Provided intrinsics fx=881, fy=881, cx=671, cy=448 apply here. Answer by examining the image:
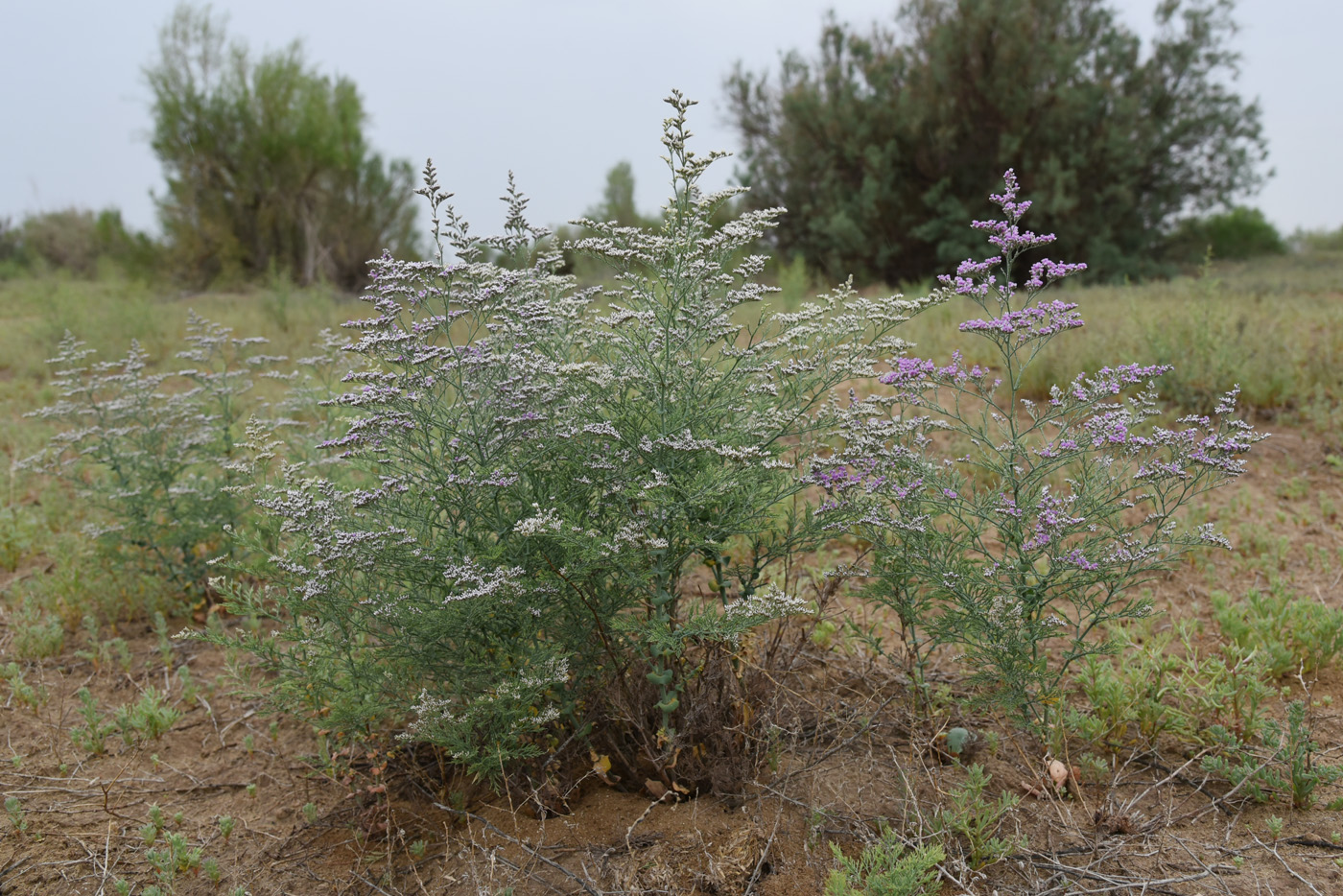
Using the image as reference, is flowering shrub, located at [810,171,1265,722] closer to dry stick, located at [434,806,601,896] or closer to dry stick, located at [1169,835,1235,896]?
dry stick, located at [1169,835,1235,896]

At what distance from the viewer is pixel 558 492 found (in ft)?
9.27

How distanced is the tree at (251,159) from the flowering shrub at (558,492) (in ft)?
64.8

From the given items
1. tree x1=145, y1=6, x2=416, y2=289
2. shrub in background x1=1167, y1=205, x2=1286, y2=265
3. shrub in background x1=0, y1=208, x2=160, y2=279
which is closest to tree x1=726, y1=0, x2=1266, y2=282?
shrub in background x1=1167, y1=205, x2=1286, y2=265

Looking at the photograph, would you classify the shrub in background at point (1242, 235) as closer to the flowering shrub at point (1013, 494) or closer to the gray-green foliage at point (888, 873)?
the flowering shrub at point (1013, 494)

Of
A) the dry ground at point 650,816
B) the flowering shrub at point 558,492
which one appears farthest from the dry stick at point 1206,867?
the flowering shrub at point 558,492

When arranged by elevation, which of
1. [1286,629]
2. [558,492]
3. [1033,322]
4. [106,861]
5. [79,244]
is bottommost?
[106,861]

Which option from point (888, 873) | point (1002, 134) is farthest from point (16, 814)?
point (1002, 134)

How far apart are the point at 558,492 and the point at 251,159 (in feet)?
72.6

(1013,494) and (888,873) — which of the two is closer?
(888,873)

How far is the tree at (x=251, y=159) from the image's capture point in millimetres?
20531

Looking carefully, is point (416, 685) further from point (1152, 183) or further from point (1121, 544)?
point (1152, 183)

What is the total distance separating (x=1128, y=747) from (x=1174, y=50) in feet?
58.7

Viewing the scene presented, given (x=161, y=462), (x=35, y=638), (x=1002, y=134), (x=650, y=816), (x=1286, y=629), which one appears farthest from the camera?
(x=1002, y=134)

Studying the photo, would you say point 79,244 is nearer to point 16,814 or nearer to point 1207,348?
point 16,814
